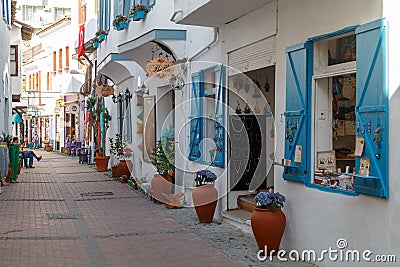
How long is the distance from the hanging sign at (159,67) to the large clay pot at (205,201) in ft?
10.3

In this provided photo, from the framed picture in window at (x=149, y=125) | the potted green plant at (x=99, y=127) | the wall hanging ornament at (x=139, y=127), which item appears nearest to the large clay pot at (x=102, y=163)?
the potted green plant at (x=99, y=127)

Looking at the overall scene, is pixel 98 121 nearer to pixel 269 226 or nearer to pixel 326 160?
pixel 269 226

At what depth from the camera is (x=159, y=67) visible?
13.2 metres

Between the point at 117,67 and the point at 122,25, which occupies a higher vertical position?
the point at 122,25

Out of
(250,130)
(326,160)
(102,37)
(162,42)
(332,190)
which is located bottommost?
(332,190)

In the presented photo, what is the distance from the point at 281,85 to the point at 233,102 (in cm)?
246

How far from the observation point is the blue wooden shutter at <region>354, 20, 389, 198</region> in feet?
21.2

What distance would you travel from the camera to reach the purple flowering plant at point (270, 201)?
841 centimetres

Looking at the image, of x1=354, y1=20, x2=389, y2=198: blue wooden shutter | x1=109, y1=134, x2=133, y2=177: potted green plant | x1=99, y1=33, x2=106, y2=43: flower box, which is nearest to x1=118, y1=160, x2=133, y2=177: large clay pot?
x1=109, y1=134, x2=133, y2=177: potted green plant

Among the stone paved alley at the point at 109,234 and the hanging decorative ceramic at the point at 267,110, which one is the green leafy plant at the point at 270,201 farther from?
the hanging decorative ceramic at the point at 267,110

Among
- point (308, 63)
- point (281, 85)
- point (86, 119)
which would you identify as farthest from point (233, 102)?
point (86, 119)

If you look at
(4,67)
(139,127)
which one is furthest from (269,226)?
(4,67)

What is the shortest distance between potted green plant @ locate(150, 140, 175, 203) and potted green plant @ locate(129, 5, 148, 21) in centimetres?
313

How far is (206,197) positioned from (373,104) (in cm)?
508
